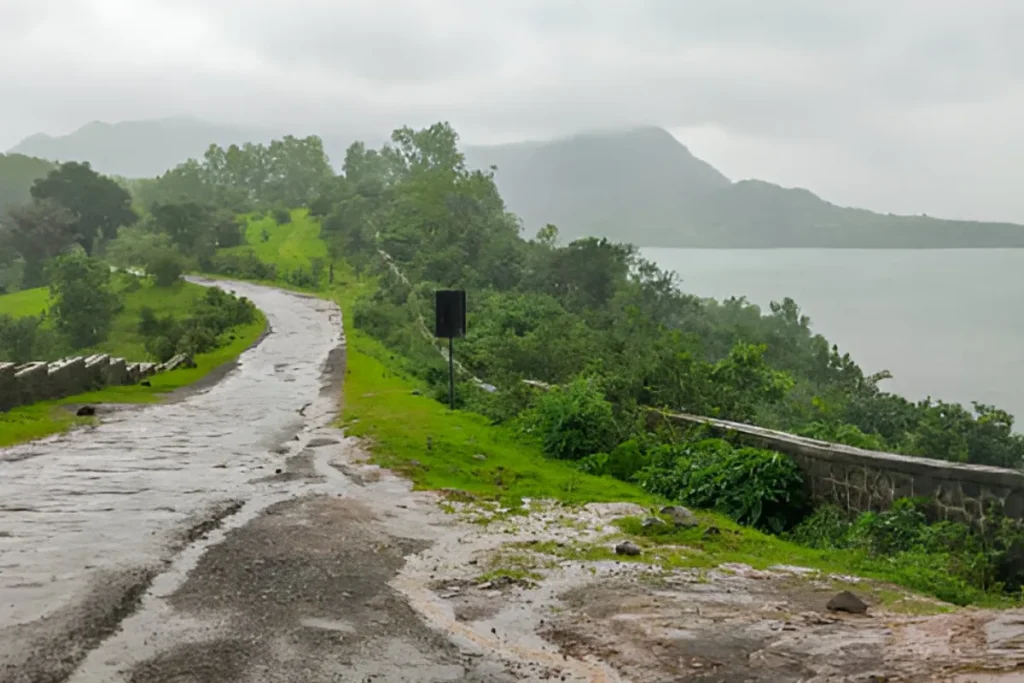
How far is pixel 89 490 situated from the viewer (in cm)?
1191

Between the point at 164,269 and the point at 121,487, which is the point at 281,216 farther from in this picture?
the point at 121,487

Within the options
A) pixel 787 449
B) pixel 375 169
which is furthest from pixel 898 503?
pixel 375 169

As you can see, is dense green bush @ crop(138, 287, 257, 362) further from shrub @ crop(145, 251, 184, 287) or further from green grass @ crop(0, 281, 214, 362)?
shrub @ crop(145, 251, 184, 287)

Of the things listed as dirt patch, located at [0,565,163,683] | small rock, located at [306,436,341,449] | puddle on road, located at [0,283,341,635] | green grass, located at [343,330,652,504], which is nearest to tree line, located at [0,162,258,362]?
puddle on road, located at [0,283,341,635]

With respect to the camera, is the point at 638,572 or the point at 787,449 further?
the point at 787,449

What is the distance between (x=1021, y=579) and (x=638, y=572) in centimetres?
431

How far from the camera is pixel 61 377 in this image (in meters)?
22.2

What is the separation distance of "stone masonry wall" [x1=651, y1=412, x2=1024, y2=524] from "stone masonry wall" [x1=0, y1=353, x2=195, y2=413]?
1563 cm

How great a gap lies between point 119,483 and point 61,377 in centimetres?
1137

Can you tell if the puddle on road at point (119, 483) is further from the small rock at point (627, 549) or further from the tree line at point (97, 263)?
the tree line at point (97, 263)

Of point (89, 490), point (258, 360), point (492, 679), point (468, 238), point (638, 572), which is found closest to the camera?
point (492, 679)

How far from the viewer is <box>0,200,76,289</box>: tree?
259 feet

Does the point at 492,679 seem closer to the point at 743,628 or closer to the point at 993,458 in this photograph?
the point at 743,628

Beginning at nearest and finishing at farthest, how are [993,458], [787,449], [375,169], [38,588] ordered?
[38,588] < [787,449] < [993,458] < [375,169]
